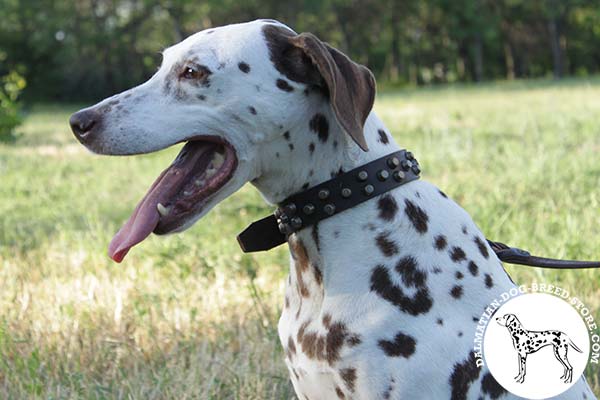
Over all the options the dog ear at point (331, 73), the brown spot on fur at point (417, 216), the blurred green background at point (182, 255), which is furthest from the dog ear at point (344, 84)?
the blurred green background at point (182, 255)

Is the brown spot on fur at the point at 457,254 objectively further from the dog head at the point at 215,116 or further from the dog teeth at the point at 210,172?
the dog teeth at the point at 210,172

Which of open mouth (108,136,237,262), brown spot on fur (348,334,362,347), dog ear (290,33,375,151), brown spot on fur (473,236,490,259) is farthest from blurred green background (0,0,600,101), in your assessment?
brown spot on fur (348,334,362,347)

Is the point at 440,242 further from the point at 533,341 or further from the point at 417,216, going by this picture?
the point at 533,341

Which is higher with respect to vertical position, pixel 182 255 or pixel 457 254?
pixel 457 254

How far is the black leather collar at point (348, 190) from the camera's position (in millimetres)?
2383

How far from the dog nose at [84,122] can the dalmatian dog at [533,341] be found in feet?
4.50

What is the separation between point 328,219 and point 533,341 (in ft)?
2.43

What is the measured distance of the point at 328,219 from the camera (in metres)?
2.40

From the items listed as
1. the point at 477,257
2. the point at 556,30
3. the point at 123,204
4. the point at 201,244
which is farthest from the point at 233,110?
the point at 556,30

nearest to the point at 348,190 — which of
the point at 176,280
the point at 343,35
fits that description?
the point at 176,280

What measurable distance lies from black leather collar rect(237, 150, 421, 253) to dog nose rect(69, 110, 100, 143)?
2.13 feet

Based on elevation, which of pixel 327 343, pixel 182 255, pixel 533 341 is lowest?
pixel 182 255

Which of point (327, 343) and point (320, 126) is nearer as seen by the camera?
point (327, 343)

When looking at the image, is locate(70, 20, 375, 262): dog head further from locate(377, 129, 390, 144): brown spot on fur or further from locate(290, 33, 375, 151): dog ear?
locate(377, 129, 390, 144): brown spot on fur
